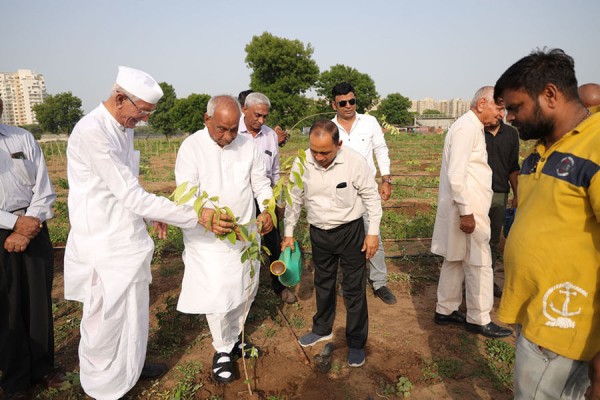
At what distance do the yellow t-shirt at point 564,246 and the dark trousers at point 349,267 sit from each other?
171 centimetres

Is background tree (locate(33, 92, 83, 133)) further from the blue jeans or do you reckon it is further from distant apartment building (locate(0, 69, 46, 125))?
distant apartment building (locate(0, 69, 46, 125))

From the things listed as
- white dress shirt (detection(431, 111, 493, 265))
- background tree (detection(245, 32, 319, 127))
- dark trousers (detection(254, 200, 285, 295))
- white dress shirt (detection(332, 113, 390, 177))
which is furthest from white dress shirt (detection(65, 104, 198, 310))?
background tree (detection(245, 32, 319, 127))

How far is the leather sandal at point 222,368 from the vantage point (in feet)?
9.96

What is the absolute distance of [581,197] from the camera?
4.32 feet

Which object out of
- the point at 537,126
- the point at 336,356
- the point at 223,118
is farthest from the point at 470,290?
the point at 223,118

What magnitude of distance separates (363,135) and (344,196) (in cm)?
167

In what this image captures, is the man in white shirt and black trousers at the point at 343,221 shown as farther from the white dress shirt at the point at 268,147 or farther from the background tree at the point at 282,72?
the background tree at the point at 282,72

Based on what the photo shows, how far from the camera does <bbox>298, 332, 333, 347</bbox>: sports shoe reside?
355cm

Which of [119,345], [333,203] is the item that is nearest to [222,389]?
[119,345]

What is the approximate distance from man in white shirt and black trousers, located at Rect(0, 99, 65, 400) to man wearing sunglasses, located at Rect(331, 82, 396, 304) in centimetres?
299

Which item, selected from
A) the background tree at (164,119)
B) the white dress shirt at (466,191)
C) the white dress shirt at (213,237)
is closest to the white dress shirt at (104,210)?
the white dress shirt at (213,237)

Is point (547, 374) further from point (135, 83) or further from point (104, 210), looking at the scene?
point (135, 83)

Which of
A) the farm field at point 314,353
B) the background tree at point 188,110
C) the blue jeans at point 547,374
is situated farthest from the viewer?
the background tree at point 188,110

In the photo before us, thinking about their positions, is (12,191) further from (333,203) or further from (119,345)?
(333,203)
